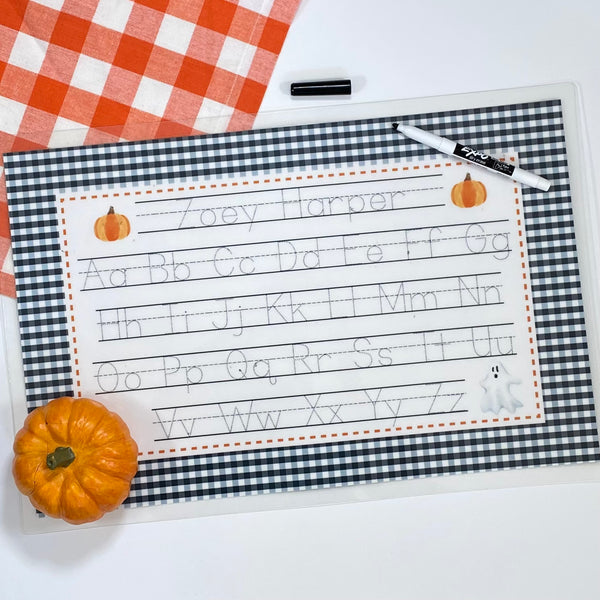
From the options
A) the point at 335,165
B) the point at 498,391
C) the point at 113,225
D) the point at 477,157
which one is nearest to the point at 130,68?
the point at 113,225

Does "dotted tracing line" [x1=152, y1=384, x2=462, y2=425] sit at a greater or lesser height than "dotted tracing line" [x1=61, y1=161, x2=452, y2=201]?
lesser

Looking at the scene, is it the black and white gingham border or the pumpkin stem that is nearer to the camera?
the pumpkin stem

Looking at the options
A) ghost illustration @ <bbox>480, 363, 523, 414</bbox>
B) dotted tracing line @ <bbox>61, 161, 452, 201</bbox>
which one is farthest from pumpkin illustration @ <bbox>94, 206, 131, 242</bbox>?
ghost illustration @ <bbox>480, 363, 523, 414</bbox>

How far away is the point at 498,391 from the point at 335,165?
406 mm

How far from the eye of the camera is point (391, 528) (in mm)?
1000

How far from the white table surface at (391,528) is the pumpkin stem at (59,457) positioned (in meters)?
0.16

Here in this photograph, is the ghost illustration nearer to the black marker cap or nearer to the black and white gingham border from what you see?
the black and white gingham border

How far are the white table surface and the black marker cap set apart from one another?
2 centimetres

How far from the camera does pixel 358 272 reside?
100cm

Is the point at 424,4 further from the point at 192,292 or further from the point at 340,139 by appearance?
the point at 192,292

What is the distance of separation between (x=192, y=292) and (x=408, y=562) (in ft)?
1.66

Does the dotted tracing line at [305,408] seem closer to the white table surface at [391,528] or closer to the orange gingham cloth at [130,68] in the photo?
the white table surface at [391,528]

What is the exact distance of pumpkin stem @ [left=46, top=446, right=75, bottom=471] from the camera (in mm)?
880

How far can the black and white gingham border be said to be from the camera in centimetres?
99
